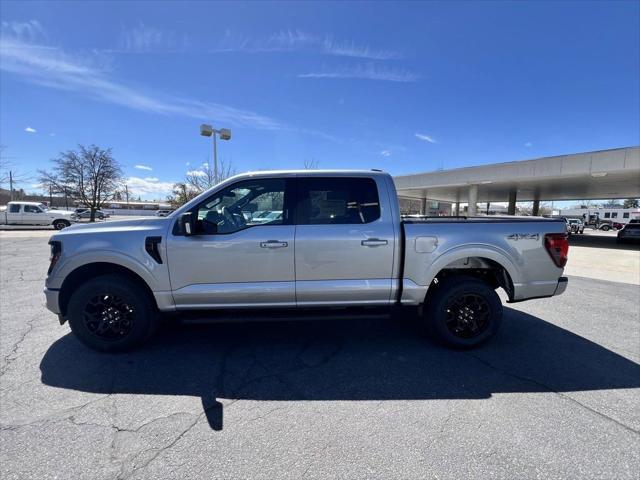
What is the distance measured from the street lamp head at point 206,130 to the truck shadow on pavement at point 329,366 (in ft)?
42.3

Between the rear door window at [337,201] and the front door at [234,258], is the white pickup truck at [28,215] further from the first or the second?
the rear door window at [337,201]

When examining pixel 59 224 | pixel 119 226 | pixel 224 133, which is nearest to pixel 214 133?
pixel 224 133

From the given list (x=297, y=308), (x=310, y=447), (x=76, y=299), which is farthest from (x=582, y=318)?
(x=76, y=299)

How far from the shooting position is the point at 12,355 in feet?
11.7

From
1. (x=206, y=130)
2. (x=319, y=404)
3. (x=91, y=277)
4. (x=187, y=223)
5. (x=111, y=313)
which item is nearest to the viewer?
(x=319, y=404)

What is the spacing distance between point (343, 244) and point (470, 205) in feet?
80.2

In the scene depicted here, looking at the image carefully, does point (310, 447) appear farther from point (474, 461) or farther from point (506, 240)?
point (506, 240)

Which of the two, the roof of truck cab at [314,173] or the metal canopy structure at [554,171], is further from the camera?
the metal canopy structure at [554,171]

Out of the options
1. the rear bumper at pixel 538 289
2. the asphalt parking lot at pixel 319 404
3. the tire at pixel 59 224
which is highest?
the rear bumper at pixel 538 289

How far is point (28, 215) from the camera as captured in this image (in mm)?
24016

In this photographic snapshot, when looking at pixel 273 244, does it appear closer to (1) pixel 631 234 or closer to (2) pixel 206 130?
(2) pixel 206 130

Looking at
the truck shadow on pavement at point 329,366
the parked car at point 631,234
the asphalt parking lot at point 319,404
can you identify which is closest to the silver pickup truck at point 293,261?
the truck shadow on pavement at point 329,366

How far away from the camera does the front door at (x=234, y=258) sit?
11.3 ft

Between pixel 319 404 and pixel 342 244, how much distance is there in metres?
1.60
